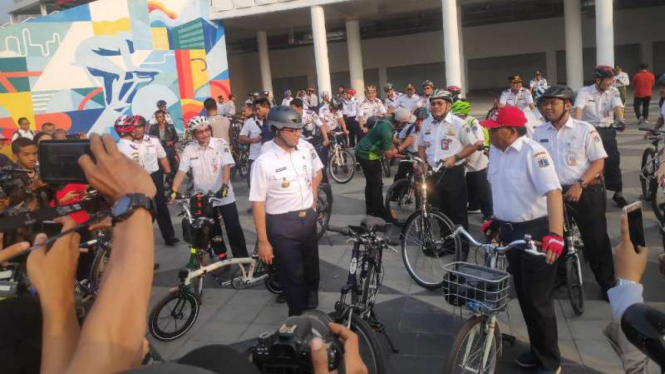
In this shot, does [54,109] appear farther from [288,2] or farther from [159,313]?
[159,313]

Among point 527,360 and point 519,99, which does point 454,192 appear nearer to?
point 527,360

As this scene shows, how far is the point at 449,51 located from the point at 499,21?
1206 centimetres

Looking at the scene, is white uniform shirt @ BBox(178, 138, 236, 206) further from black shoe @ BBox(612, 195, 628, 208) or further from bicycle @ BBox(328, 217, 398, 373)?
black shoe @ BBox(612, 195, 628, 208)

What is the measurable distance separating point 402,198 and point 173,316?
4.02 metres

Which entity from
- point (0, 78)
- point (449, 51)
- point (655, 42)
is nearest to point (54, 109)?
point (0, 78)

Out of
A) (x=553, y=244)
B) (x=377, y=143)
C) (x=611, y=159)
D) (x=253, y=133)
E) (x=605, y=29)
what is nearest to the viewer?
(x=553, y=244)

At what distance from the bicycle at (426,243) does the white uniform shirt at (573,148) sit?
1258 mm

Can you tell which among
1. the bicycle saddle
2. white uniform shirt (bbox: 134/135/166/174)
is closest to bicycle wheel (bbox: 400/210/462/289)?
the bicycle saddle

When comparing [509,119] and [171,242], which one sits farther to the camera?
[171,242]

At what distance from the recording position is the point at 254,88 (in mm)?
34625

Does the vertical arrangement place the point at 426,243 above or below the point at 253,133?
below

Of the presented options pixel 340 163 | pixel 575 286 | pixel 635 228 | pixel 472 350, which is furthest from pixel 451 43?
pixel 635 228

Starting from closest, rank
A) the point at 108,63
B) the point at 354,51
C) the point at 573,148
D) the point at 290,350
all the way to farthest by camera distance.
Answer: the point at 290,350
the point at 573,148
the point at 108,63
the point at 354,51

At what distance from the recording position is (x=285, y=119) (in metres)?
4.31
